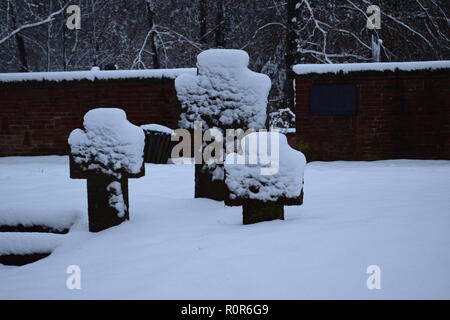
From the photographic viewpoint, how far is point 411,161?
A: 7.20m

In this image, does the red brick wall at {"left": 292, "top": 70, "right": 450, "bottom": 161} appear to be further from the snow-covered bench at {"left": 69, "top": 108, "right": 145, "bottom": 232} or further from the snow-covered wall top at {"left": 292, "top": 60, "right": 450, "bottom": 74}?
the snow-covered bench at {"left": 69, "top": 108, "right": 145, "bottom": 232}

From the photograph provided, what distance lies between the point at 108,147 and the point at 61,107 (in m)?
5.78

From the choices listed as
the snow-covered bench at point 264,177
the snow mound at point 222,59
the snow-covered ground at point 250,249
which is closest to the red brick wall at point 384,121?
the snow-covered ground at point 250,249

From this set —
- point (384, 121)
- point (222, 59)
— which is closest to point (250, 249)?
point (222, 59)

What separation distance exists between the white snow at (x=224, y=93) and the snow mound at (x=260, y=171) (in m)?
0.91

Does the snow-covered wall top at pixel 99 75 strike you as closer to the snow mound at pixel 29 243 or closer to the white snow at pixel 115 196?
the white snow at pixel 115 196

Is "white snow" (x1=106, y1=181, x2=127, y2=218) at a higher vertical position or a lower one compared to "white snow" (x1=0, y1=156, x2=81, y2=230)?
higher

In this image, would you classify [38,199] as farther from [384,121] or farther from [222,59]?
[384,121]

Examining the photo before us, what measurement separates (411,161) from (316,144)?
1.82 m

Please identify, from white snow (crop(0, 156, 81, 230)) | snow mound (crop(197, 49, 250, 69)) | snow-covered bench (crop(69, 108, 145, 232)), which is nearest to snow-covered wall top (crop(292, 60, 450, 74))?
snow mound (crop(197, 49, 250, 69))

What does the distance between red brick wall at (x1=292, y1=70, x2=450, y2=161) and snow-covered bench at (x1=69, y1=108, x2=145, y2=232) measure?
194 inches

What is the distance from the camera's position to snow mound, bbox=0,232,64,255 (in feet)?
10.7

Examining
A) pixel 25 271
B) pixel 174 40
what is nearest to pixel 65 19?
pixel 174 40

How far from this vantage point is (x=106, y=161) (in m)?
3.26
